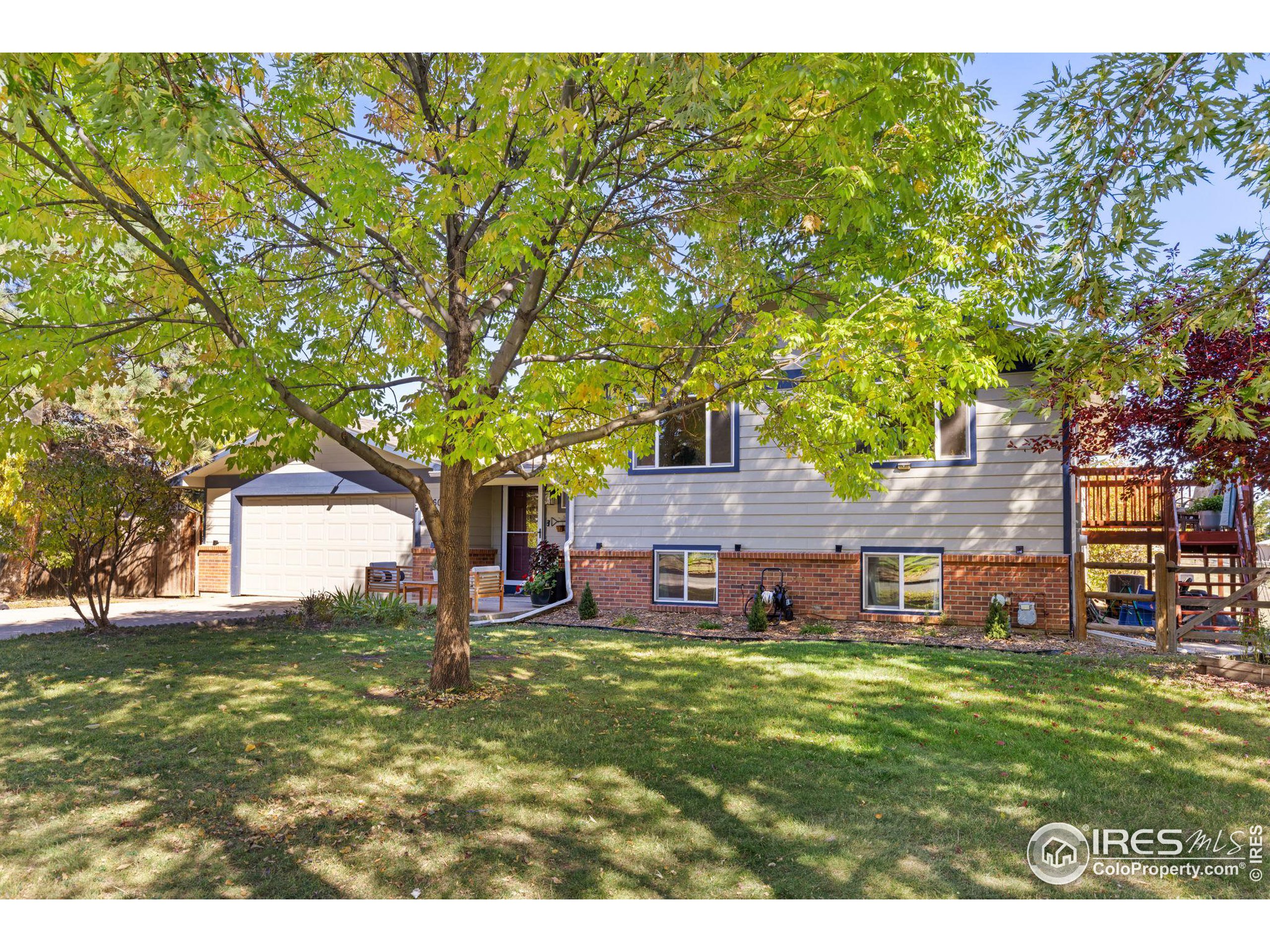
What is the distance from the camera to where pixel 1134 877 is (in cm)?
364

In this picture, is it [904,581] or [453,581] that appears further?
[904,581]

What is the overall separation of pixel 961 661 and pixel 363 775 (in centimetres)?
631

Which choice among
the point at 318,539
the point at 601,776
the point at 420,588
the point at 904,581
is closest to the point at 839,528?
the point at 904,581

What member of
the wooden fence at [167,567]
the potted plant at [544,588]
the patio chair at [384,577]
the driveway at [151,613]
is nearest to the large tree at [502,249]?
the potted plant at [544,588]

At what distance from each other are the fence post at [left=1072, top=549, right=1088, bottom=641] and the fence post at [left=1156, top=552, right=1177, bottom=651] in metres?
0.97

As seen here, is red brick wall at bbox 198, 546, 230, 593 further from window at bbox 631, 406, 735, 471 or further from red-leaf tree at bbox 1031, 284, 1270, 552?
red-leaf tree at bbox 1031, 284, 1270, 552

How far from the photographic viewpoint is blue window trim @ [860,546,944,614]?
36.7ft

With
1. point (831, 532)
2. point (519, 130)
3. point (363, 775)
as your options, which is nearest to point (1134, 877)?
point (363, 775)

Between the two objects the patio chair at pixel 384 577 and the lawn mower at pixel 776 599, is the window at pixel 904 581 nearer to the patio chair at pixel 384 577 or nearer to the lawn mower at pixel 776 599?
the lawn mower at pixel 776 599

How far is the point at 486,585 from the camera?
42.1 feet

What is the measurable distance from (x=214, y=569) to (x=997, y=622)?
15.2 meters

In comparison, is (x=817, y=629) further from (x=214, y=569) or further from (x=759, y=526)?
(x=214, y=569)

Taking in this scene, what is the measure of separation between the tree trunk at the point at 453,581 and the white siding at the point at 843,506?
4.70 metres

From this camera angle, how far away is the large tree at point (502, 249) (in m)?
4.91
